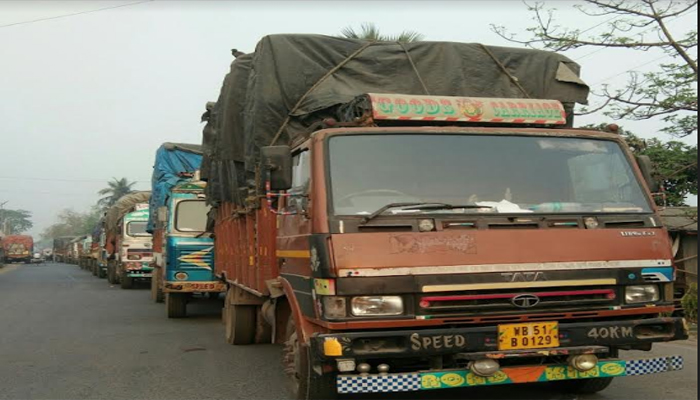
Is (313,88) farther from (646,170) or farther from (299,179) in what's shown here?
(646,170)

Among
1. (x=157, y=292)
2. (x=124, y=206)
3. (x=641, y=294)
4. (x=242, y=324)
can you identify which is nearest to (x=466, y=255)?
(x=641, y=294)

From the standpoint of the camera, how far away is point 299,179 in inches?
209

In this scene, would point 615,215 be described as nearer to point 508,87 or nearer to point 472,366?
point 472,366

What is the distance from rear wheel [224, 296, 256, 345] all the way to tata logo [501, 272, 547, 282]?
4.70 metres

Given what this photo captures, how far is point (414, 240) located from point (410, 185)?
0.53 meters

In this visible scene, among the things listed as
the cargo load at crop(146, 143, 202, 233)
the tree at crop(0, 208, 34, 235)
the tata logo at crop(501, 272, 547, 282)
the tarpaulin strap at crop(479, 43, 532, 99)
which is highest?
the tree at crop(0, 208, 34, 235)

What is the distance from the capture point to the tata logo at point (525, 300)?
4.48 m

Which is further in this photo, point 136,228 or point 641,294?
point 136,228

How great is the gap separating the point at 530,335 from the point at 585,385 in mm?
1504

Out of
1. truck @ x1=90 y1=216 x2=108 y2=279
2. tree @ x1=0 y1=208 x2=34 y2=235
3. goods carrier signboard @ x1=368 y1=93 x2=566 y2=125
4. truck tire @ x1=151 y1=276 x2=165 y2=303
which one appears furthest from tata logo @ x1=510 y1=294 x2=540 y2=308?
tree @ x1=0 y1=208 x2=34 y2=235

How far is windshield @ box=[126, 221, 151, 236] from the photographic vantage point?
21891 mm

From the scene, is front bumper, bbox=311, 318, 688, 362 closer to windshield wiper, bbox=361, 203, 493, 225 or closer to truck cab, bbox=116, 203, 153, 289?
windshield wiper, bbox=361, 203, 493, 225

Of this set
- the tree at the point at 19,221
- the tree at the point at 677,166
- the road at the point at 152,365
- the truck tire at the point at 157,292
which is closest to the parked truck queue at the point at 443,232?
the road at the point at 152,365

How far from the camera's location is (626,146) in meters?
5.36
